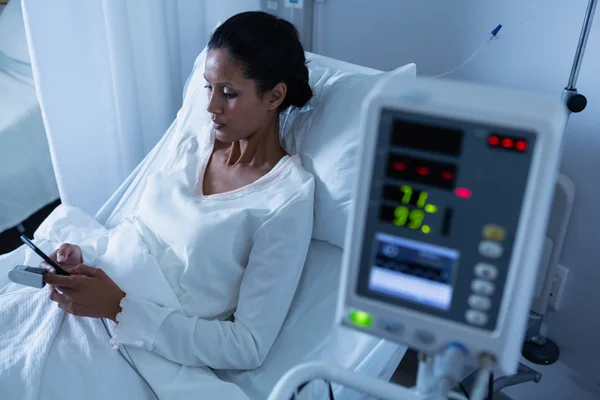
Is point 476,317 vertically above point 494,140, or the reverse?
point 494,140

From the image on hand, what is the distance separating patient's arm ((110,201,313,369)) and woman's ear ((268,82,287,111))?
277 mm

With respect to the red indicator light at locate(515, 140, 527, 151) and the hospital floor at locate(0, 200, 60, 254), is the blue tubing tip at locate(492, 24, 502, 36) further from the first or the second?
the hospital floor at locate(0, 200, 60, 254)

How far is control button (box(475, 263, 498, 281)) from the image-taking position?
1.96ft

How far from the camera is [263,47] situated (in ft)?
4.26

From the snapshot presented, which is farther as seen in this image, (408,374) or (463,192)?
(408,374)

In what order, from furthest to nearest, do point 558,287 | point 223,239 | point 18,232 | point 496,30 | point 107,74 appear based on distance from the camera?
point 18,232 < point 107,74 < point 558,287 < point 496,30 < point 223,239

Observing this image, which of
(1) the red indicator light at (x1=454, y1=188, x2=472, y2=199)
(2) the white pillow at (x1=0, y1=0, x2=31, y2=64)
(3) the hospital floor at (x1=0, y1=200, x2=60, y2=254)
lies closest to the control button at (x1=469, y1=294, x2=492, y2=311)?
(1) the red indicator light at (x1=454, y1=188, x2=472, y2=199)

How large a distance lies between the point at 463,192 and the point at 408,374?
1.44 metres

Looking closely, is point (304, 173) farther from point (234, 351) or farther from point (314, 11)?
point (314, 11)

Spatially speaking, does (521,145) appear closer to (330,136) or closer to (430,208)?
(430,208)

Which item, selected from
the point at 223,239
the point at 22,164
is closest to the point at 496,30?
the point at 223,239

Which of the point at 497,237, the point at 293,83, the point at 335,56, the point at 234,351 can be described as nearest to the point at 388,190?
the point at 497,237

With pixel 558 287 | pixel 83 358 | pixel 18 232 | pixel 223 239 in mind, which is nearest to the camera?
pixel 83 358

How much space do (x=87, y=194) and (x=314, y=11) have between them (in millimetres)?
938
